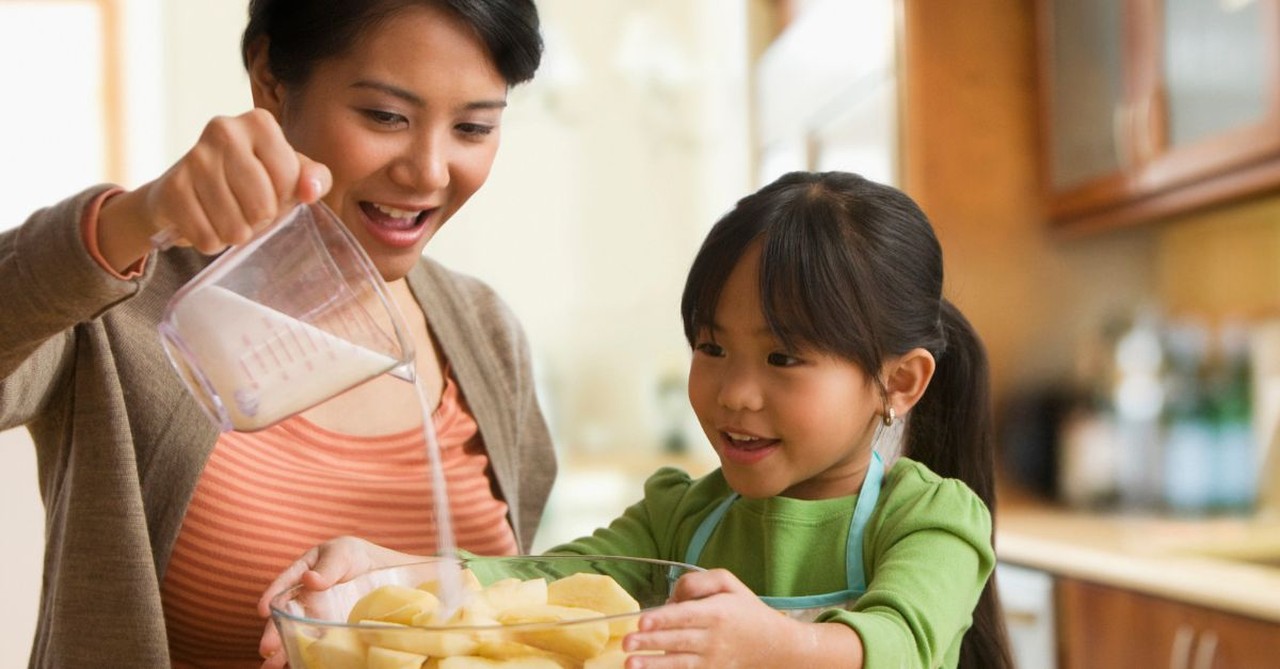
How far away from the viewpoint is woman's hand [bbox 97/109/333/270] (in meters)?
0.81

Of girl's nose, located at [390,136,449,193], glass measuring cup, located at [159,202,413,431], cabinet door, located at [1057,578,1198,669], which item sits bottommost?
cabinet door, located at [1057,578,1198,669]

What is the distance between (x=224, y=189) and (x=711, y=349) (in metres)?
0.39

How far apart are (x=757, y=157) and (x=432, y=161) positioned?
3.47 meters

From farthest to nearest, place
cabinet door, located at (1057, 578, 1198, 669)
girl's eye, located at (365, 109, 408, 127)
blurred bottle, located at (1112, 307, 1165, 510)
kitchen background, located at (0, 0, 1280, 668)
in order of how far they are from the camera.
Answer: blurred bottle, located at (1112, 307, 1165, 510) → kitchen background, located at (0, 0, 1280, 668) → cabinet door, located at (1057, 578, 1198, 669) → girl's eye, located at (365, 109, 408, 127)

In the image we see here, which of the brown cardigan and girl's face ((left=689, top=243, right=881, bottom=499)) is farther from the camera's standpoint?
the brown cardigan

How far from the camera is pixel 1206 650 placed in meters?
2.07

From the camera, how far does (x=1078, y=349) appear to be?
3.31 metres

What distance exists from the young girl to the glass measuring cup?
0.13 metres

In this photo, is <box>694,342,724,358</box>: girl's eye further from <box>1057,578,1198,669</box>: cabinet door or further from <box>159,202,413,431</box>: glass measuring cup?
<box>1057,578,1198,669</box>: cabinet door

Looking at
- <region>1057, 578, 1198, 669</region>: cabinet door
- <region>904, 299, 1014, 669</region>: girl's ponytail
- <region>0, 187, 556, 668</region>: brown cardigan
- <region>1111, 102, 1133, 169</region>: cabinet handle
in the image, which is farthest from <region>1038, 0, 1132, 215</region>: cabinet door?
<region>0, 187, 556, 668</region>: brown cardigan

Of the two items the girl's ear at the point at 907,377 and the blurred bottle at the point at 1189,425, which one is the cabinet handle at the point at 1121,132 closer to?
the blurred bottle at the point at 1189,425

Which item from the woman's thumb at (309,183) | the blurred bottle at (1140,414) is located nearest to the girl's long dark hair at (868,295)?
the woman's thumb at (309,183)

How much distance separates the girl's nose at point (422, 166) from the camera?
3.76ft

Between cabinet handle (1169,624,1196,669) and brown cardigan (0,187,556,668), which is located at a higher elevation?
brown cardigan (0,187,556,668)
